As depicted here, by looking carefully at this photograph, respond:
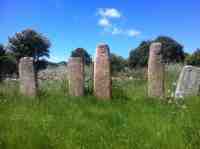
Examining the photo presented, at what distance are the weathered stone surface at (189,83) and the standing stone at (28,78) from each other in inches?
173

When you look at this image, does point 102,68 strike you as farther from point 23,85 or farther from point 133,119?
point 133,119

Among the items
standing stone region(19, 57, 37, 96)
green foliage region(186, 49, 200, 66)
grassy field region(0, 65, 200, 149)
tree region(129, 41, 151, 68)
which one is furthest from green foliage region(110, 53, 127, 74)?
grassy field region(0, 65, 200, 149)

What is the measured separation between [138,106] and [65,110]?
1793mm

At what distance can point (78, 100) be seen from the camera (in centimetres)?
885

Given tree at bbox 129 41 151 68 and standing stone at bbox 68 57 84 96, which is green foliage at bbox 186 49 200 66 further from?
standing stone at bbox 68 57 84 96

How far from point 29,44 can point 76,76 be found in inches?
1695

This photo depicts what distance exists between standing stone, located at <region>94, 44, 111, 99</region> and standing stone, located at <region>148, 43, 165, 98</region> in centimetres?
125

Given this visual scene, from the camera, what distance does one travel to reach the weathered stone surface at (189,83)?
10.0 meters

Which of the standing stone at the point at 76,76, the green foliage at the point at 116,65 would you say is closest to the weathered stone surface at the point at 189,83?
the standing stone at the point at 76,76

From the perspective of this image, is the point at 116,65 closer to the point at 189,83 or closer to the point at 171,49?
the point at 189,83

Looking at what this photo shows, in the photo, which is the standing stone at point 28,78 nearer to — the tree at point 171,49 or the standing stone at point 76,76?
the standing stone at point 76,76

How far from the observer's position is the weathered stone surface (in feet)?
32.9

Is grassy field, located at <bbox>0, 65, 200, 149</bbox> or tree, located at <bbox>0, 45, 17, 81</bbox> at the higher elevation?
tree, located at <bbox>0, 45, 17, 81</bbox>

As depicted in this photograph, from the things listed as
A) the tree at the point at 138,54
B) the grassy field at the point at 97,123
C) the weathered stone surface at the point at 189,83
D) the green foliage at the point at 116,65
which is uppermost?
the tree at the point at 138,54
